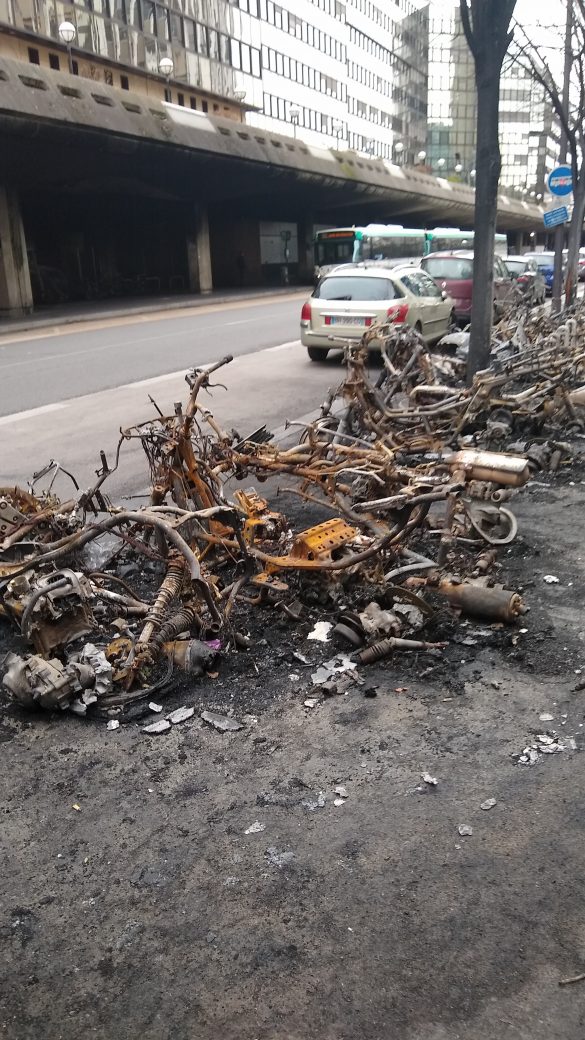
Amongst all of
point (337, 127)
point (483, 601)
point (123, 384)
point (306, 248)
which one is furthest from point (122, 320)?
point (337, 127)

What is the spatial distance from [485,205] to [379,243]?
78.8 feet

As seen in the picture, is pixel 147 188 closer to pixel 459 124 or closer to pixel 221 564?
pixel 221 564

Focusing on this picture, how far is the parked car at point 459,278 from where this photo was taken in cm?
1786

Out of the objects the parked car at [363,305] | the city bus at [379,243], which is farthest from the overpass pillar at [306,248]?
the parked car at [363,305]

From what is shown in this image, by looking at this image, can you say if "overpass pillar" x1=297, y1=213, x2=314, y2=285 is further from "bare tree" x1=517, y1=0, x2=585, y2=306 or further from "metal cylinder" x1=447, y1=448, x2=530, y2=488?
"metal cylinder" x1=447, y1=448, x2=530, y2=488

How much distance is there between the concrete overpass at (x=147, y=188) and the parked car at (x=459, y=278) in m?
11.2

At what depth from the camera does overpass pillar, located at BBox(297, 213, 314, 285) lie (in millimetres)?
46812

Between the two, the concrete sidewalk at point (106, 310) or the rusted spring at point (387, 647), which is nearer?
the rusted spring at point (387, 647)

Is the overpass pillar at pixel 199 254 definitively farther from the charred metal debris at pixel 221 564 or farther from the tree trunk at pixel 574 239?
the charred metal debris at pixel 221 564

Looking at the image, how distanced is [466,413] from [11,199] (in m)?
24.5

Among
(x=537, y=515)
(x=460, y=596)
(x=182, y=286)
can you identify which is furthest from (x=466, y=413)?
(x=182, y=286)

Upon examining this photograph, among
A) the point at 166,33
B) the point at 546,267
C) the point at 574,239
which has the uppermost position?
the point at 166,33

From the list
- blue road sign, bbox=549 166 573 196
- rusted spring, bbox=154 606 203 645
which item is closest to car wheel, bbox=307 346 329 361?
blue road sign, bbox=549 166 573 196

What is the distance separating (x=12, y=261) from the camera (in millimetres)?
26766
